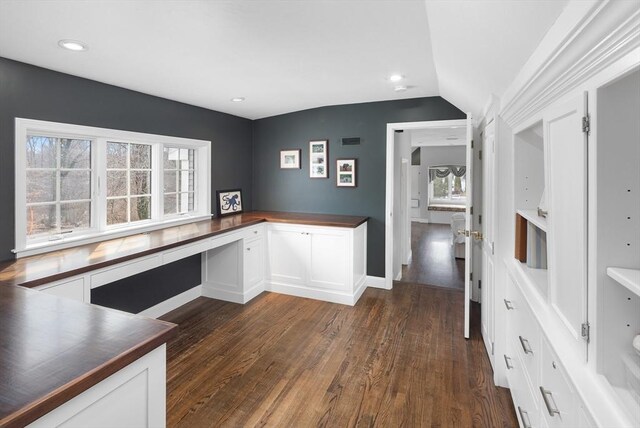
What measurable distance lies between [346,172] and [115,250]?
2698mm

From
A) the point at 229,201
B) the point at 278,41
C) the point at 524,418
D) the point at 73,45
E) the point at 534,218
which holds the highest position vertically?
the point at 278,41

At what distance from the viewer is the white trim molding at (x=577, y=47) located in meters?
0.70

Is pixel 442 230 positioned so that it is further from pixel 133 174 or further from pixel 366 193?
pixel 133 174

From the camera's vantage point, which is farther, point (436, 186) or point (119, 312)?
point (436, 186)

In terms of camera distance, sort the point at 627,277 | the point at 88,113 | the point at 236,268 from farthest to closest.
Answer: the point at 236,268
the point at 88,113
the point at 627,277

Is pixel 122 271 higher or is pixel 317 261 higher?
pixel 122 271

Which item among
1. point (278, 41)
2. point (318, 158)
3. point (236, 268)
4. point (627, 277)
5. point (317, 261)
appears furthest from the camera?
point (318, 158)

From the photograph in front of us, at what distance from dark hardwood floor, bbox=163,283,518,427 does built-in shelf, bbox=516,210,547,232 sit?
3.91ft

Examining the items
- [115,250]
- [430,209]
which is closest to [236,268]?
[115,250]

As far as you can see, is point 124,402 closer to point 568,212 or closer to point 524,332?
point 568,212

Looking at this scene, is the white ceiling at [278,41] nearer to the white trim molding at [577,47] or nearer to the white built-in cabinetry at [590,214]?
the white trim molding at [577,47]

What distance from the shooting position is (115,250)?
2535 mm

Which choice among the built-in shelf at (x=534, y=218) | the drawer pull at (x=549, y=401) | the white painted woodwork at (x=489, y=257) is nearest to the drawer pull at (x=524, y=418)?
the drawer pull at (x=549, y=401)

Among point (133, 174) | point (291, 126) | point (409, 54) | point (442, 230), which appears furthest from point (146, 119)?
point (442, 230)
